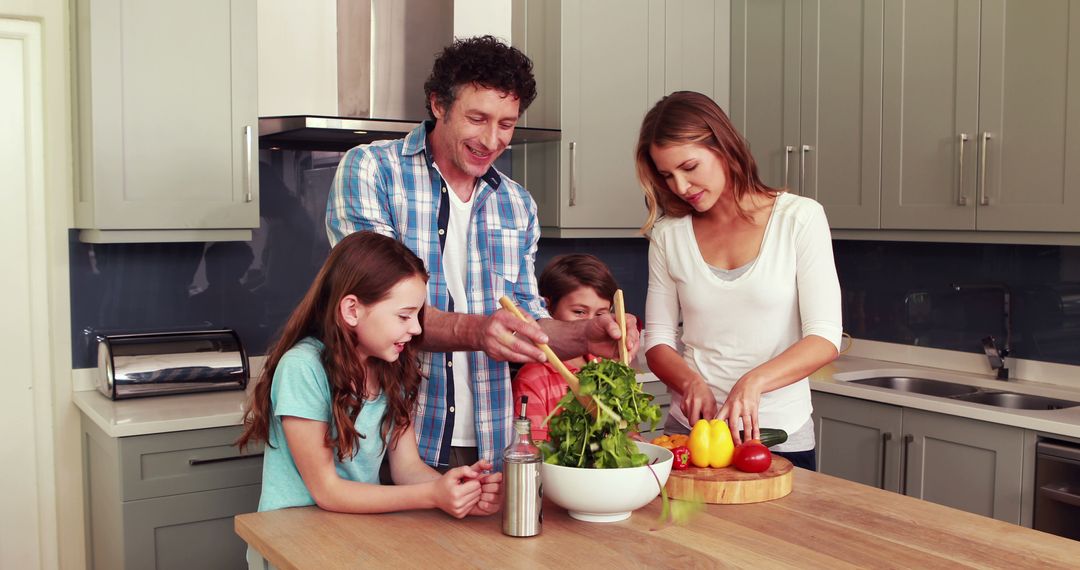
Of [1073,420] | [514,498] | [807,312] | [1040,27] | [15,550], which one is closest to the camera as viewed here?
[514,498]

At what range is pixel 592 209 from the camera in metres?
3.75

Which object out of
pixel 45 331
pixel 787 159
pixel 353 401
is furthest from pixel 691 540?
pixel 787 159

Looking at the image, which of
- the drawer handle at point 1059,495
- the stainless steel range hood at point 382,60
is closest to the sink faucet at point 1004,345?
the drawer handle at point 1059,495

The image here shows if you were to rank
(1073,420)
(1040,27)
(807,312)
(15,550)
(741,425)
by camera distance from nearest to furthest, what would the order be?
(741,425) < (807,312) < (1073,420) < (1040,27) < (15,550)

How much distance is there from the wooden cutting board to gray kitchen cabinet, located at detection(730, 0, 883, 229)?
197 centimetres

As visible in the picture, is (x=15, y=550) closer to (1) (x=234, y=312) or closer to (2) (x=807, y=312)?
(1) (x=234, y=312)

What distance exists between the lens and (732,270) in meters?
2.14

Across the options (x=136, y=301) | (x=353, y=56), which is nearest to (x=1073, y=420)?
(x=353, y=56)

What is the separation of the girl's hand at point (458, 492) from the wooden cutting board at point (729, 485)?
380 millimetres

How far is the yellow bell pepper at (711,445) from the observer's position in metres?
1.83

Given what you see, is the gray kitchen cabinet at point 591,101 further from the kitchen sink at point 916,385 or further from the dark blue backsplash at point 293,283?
the kitchen sink at point 916,385

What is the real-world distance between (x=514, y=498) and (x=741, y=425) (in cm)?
57

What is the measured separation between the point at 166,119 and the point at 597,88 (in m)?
1.56

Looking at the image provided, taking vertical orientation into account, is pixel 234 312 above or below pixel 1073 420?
above
